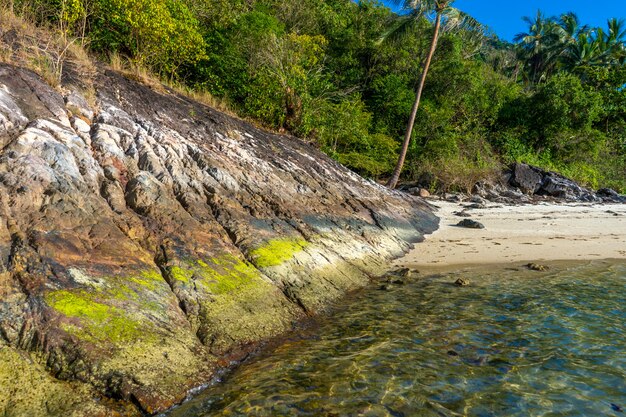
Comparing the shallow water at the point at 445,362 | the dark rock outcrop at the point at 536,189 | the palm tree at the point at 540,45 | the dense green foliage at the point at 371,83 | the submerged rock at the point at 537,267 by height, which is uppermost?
the palm tree at the point at 540,45

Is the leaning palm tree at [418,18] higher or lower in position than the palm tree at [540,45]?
lower

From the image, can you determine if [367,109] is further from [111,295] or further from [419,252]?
[111,295]

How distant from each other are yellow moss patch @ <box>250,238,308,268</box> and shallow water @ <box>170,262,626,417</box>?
1086 millimetres

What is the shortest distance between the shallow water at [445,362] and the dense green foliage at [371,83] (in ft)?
34.4

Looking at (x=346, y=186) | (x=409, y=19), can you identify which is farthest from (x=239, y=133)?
(x=409, y=19)

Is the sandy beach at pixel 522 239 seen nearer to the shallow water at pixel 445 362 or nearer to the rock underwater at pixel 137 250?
the rock underwater at pixel 137 250

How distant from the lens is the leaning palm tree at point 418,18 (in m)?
17.9

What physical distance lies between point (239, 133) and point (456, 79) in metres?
19.1

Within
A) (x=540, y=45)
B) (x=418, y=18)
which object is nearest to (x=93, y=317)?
(x=418, y=18)

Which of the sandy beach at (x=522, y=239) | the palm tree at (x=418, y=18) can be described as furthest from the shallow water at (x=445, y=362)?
the palm tree at (x=418, y=18)

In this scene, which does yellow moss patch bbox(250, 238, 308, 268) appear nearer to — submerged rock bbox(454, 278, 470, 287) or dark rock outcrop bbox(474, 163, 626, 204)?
submerged rock bbox(454, 278, 470, 287)

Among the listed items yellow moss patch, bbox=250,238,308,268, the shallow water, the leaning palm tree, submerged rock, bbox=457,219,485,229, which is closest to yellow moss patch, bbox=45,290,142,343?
the shallow water

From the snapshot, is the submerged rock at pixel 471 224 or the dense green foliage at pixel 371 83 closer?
the submerged rock at pixel 471 224

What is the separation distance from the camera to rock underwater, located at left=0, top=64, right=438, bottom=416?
3.21 metres
